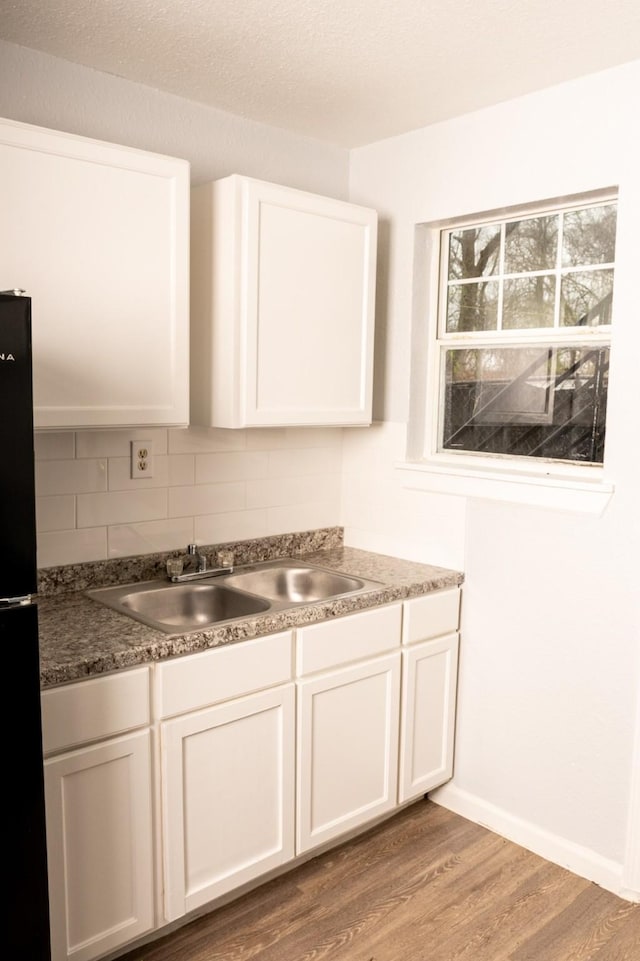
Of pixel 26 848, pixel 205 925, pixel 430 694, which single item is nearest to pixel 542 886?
pixel 430 694

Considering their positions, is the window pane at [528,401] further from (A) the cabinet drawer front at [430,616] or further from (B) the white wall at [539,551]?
(A) the cabinet drawer front at [430,616]

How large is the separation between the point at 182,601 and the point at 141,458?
19.5 inches

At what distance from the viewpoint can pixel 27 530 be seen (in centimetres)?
154

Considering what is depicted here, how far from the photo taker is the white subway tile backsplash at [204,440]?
A: 8.86ft

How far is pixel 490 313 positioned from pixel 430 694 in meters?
1.37

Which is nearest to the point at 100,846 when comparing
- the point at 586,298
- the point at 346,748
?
the point at 346,748

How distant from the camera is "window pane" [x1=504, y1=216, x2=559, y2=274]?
263 centimetres

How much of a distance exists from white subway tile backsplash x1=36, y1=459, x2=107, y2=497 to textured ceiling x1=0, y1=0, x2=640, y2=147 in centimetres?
118

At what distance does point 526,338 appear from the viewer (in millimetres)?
2711

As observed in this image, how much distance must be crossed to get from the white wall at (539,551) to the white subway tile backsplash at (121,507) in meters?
0.91

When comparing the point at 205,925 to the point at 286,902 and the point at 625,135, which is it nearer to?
the point at 286,902

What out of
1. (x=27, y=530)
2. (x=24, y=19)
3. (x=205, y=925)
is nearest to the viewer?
(x=27, y=530)

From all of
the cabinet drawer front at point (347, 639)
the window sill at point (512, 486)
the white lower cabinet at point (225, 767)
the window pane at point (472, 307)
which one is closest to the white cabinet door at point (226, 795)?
the white lower cabinet at point (225, 767)

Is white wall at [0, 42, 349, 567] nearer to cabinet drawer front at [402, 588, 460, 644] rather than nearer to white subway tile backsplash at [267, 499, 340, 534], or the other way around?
white subway tile backsplash at [267, 499, 340, 534]
